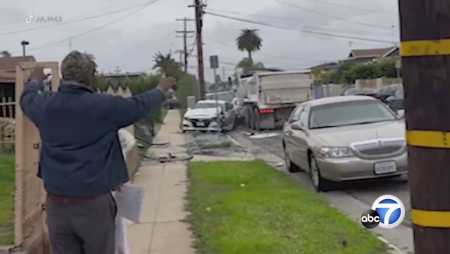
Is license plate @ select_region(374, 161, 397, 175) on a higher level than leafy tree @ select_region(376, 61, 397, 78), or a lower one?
lower

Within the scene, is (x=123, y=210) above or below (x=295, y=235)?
above

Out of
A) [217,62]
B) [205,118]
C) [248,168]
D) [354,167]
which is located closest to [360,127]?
[354,167]

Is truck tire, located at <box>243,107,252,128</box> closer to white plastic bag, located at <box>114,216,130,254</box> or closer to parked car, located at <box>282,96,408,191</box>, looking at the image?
parked car, located at <box>282,96,408,191</box>

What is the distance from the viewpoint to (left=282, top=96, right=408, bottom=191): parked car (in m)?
10.2

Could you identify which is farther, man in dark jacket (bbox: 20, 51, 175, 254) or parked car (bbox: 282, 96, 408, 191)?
parked car (bbox: 282, 96, 408, 191)

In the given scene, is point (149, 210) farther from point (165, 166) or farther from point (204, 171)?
point (165, 166)

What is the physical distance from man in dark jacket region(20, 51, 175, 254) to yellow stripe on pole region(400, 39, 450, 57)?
2070 mm

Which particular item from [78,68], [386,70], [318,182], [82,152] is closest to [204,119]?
[318,182]

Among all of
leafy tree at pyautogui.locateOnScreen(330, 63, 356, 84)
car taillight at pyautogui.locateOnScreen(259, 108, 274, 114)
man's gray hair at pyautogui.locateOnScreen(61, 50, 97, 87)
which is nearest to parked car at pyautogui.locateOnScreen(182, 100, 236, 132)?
car taillight at pyautogui.locateOnScreen(259, 108, 274, 114)

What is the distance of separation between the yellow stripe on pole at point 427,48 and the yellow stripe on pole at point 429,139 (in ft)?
0.77

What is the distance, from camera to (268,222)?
7844 mm

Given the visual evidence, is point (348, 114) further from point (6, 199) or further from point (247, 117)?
point (247, 117)

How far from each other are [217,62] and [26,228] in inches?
622

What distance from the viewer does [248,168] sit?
13641mm
